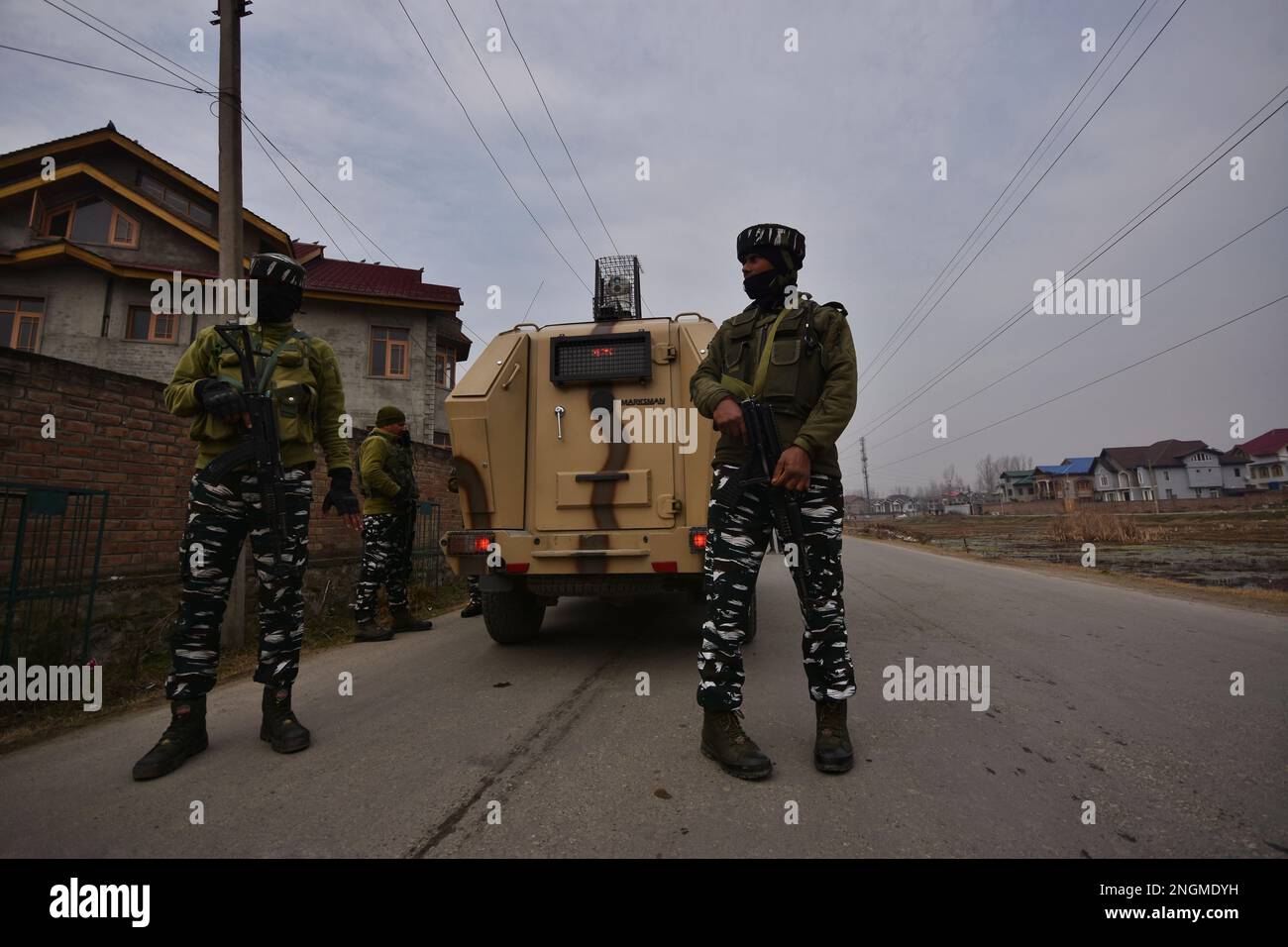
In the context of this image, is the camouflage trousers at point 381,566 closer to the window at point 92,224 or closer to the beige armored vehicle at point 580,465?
the beige armored vehicle at point 580,465

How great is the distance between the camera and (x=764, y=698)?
286cm

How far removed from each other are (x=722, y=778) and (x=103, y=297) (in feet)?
66.4

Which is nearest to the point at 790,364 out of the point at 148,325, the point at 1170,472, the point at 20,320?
the point at 148,325

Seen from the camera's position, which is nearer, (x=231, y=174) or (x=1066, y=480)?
(x=231, y=174)

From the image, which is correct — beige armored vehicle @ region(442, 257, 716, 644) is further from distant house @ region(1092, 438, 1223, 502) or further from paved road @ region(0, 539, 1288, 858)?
distant house @ region(1092, 438, 1223, 502)

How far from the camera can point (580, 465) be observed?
13.0 ft

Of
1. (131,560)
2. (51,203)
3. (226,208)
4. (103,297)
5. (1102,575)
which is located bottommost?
(1102,575)

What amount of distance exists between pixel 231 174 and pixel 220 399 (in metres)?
3.47

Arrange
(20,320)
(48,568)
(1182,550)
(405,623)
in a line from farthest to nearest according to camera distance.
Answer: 1. (1182,550)
2. (20,320)
3. (405,623)
4. (48,568)

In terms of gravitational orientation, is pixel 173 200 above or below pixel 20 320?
above

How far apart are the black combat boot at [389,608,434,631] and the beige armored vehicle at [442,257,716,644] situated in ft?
4.73

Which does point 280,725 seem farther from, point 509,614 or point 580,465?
point 580,465
